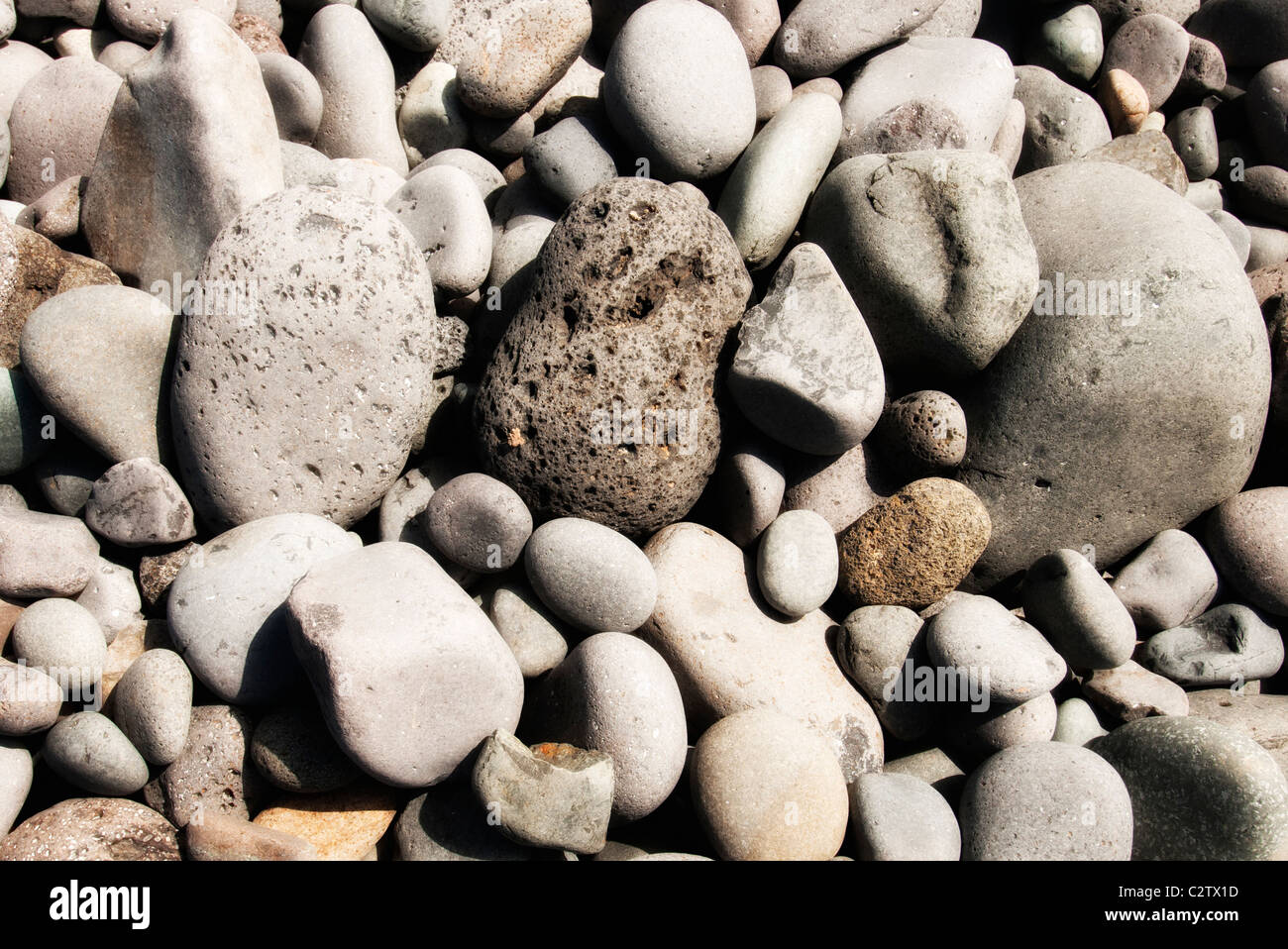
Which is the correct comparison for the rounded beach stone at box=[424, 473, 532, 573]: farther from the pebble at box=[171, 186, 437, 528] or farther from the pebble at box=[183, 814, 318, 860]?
the pebble at box=[183, 814, 318, 860]

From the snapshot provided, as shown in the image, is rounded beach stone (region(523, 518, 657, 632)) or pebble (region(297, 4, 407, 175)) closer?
rounded beach stone (region(523, 518, 657, 632))

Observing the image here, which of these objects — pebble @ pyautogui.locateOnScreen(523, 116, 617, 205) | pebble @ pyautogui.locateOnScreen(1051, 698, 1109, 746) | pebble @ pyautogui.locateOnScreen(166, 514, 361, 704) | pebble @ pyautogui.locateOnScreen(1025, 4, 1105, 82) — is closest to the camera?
pebble @ pyautogui.locateOnScreen(166, 514, 361, 704)

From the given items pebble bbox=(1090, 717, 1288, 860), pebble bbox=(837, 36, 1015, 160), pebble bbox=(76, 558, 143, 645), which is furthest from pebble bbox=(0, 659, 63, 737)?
pebble bbox=(837, 36, 1015, 160)

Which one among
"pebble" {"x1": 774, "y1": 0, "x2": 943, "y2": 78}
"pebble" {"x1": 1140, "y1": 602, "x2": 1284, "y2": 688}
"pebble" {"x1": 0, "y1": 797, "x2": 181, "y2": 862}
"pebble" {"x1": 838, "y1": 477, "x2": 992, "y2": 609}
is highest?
"pebble" {"x1": 774, "y1": 0, "x2": 943, "y2": 78}

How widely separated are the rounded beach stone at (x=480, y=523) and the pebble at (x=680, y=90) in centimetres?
176

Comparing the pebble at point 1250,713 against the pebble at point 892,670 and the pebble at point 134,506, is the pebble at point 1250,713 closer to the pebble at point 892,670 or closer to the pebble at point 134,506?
the pebble at point 892,670

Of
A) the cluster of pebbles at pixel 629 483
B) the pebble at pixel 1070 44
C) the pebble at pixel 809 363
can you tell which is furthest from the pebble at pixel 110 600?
the pebble at pixel 1070 44

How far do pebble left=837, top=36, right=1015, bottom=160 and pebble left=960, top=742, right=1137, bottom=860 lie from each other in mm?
2731

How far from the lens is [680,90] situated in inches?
161

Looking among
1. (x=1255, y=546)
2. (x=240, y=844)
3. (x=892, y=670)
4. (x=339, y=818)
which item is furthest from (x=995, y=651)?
(x=240, y=844)

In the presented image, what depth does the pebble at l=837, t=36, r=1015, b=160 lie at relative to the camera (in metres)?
4.29

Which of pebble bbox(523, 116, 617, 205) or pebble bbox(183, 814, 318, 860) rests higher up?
pebble bbox(523, 116, 617, 205)
